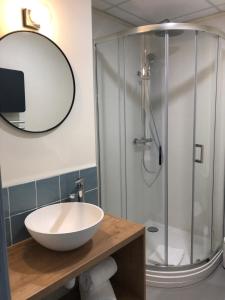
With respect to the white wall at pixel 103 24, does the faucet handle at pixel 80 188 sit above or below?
below

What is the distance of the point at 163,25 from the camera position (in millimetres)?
2025

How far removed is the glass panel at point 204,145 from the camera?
233 centimetres

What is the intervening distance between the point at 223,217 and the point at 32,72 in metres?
2.35

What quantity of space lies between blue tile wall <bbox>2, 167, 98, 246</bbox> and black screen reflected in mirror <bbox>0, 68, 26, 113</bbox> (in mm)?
422

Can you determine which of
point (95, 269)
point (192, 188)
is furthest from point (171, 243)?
point (95, 269)

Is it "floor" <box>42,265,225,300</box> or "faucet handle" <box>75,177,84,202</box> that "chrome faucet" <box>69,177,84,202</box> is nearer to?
"faucet handle" <box>75,177,84,202</box>

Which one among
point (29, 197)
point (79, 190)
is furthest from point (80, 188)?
point (29, 197)

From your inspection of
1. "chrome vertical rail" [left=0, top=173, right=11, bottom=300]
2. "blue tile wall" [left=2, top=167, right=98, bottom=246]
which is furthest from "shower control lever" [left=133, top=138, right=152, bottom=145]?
"chrome vertical rail" [left=0, top=173, right=11, bottom=300]

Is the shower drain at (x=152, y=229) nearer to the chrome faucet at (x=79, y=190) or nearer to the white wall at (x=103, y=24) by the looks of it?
the chrome faucet at (x=79, y=190)

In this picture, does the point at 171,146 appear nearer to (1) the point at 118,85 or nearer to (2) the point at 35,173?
(1) the point at 118,85

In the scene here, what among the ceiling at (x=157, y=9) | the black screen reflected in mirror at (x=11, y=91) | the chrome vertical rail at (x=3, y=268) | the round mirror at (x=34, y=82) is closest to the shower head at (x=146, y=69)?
the ceiling at (x=157, y=9)

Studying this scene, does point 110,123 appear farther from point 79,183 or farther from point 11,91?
point 11,91

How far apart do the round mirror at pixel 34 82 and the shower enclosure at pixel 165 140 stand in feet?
2.73

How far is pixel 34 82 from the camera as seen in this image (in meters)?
1.42
